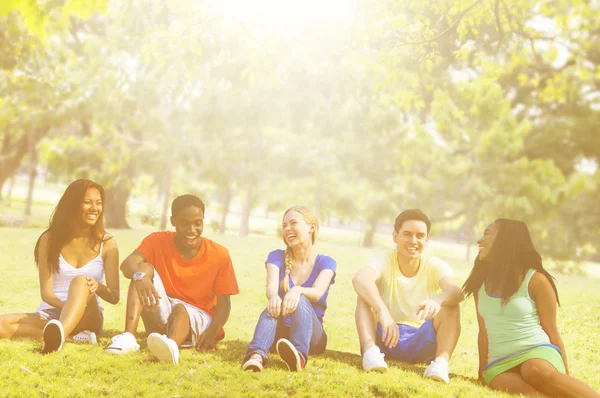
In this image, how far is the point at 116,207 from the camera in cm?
1130

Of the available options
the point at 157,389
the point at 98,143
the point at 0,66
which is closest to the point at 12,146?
the point at 98,143

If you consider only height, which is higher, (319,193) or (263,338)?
(319,193)

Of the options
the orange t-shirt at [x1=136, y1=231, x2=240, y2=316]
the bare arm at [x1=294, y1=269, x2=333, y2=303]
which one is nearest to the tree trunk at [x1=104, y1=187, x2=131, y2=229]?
the orange t-shirt at [x1=136, y1=231, x2=240, y2=316]

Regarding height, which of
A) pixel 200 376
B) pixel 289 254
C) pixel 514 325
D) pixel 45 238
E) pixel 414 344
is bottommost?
pixel 200 376

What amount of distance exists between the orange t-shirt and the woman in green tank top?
1.68 m

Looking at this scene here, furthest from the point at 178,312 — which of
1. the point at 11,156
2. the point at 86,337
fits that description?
the point at 11,156

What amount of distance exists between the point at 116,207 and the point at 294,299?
8482 mm

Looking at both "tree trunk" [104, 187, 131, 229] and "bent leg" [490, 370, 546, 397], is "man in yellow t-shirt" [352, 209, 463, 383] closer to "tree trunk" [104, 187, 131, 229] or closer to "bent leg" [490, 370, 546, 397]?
"bent leg" [490, 370, 546, 397]

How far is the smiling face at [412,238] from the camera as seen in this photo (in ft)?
12.8

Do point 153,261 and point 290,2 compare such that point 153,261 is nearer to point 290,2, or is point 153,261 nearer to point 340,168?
point 290,2

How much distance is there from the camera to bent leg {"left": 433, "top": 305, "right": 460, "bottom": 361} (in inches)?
141

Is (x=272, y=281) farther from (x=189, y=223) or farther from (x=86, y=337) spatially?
(x=86, y=337)

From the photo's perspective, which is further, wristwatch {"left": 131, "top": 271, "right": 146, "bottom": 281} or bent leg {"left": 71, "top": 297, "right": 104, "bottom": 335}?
bent leg {"left": 71, "top": 297, "right": 104, "bottom": 335}

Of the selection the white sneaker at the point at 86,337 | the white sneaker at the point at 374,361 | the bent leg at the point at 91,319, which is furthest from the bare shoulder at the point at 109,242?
the white sneaker at the point at 374,361
